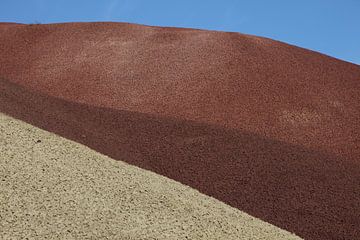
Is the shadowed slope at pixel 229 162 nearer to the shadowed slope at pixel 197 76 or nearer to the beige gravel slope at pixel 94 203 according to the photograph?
the beige gravel slope at pixel 94 203

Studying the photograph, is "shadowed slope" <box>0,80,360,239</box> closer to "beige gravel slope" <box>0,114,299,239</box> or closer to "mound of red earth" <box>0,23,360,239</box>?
"mound of red earth" <box>0,23,360,239</box>

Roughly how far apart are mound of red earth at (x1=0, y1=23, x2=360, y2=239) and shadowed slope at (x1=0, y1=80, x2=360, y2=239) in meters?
0.02

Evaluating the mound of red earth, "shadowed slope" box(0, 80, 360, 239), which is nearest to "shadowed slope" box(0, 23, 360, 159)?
the mound of red earth

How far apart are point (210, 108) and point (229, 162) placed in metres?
3.86

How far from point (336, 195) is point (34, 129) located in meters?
4.04

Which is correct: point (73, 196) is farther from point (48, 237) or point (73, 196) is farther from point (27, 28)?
point (27, 28)

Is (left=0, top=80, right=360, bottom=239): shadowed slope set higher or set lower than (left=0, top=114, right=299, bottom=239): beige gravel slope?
higher

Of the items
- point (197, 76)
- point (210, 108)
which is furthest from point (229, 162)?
point (197, 76)

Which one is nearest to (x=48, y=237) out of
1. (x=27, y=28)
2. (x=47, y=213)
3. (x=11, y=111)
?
(x=47, y=213)

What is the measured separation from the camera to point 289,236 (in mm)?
5809

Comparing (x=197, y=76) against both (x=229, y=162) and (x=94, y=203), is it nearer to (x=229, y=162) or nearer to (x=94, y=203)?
(x=229, y=162)

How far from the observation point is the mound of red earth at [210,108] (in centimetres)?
736

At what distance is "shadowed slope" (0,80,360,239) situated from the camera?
22.7 feet

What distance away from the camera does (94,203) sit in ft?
17.6
